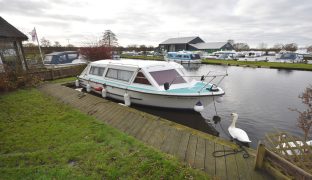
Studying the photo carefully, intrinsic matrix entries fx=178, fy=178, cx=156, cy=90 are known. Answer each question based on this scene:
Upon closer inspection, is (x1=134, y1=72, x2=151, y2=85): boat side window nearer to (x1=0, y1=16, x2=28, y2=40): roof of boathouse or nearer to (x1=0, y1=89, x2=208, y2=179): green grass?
(x1=0, y1=89, x2=208, y2=179): green grass

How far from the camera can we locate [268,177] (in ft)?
11.5

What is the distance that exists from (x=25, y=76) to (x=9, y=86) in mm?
1776

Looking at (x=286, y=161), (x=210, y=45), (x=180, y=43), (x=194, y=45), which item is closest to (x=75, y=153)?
(x=286, y=161)

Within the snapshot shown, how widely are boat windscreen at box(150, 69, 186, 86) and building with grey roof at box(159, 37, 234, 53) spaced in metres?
55.1

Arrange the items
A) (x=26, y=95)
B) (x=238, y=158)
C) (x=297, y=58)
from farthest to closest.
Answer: (x=297, y=58) → (x=26, y=95) → (x=238, y=158)

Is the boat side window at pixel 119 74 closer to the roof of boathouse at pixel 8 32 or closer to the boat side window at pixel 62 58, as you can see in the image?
the roof of boathouse at pixel 8 32

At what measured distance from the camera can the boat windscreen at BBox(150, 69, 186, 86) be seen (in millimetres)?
8867

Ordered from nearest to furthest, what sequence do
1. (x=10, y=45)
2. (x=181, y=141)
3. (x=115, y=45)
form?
(x=181, y=141) → (x=10, y=45) → (x=115, y=45)

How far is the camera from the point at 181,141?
493cm

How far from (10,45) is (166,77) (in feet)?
48.8

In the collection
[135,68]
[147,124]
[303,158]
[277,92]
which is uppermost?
[135,68]

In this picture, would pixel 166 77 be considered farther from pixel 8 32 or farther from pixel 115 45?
pixel 115 45

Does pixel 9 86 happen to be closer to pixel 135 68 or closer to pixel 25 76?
pixel 25 76

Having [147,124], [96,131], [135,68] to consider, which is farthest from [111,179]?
[135,68]
